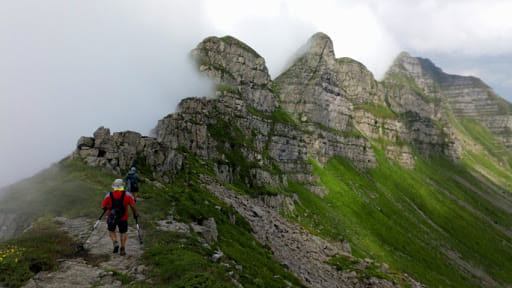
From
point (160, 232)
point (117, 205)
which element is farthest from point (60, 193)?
point (117, 205)

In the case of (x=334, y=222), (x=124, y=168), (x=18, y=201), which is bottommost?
(x=334, y=222)

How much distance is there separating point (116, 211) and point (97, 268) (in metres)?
3.54

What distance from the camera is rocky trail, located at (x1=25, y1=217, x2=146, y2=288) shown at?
54.6ft

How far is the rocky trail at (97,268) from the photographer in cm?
1666

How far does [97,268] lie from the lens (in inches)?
726

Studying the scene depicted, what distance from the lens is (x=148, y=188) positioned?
39031 millimetres

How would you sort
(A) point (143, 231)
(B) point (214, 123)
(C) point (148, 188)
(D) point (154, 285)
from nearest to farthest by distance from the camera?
(D) point (154, 285), (A) point (143, 231), (C) point (148, 188), (B) point (214, 123)

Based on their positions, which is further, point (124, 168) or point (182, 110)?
point (182, 110)

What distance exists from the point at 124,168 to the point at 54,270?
28.9 metres

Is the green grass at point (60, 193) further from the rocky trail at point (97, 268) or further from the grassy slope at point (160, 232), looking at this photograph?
the rocky trail at point (97, 268)

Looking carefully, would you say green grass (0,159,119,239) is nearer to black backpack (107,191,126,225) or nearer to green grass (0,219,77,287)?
green grass (0,219,77,287)

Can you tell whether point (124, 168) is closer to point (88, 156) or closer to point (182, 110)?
point (88, 156)

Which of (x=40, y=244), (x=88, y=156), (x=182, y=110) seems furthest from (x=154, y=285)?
(x=182, y=110)

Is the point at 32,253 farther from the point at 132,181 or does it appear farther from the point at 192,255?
the point at 132,181
